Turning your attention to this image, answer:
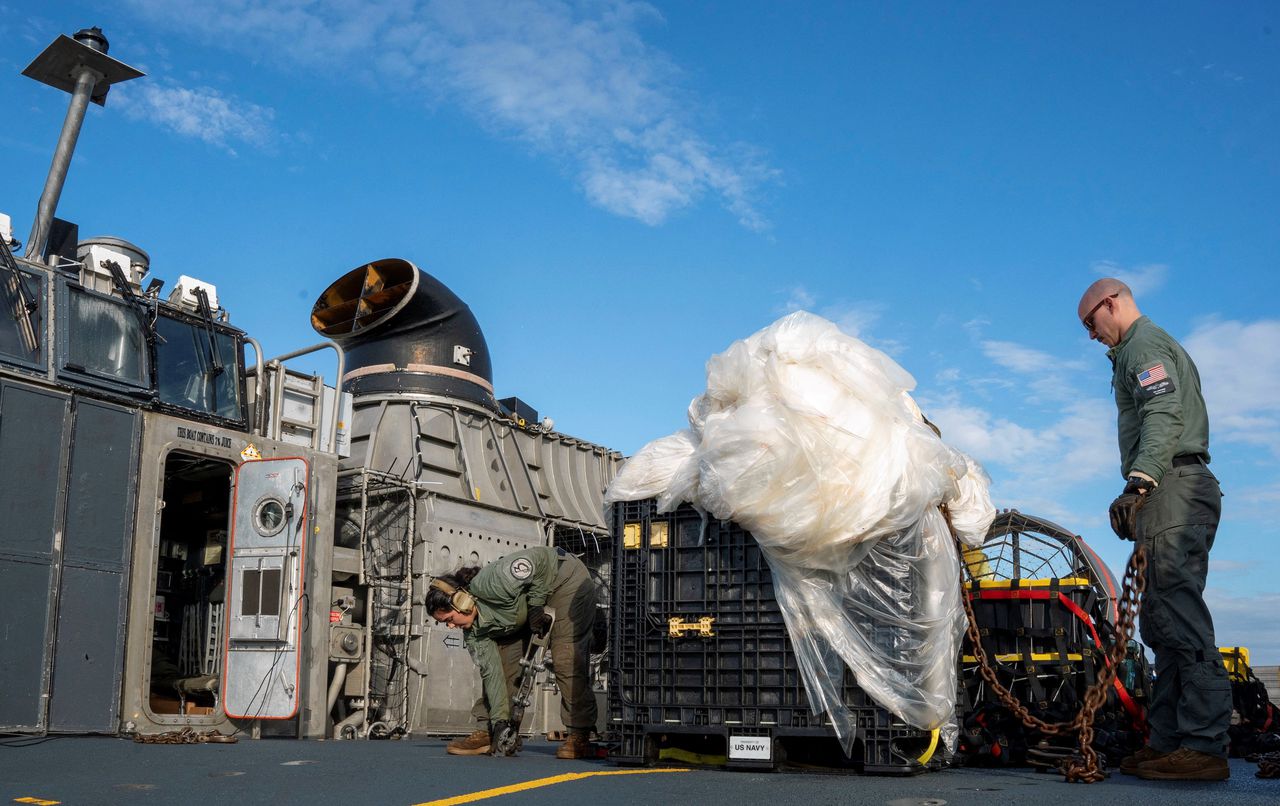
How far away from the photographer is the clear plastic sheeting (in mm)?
5570

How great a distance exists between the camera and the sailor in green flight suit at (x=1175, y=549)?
503 cm

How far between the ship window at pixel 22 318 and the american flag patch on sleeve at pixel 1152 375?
24.0 feet

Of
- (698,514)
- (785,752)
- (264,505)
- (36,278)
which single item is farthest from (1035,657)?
(36,278)

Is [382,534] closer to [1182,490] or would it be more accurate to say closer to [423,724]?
[423,724]

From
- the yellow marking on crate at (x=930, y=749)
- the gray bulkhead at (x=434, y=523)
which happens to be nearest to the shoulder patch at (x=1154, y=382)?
the yellow marking on crate at (x=930, y=749)

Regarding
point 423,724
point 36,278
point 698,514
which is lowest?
point 423,724

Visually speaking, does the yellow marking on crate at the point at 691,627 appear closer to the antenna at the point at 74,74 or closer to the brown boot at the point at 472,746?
the brown boot at the point at 472,746

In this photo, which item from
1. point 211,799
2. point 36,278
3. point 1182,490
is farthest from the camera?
point 36,278

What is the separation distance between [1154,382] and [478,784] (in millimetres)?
3671

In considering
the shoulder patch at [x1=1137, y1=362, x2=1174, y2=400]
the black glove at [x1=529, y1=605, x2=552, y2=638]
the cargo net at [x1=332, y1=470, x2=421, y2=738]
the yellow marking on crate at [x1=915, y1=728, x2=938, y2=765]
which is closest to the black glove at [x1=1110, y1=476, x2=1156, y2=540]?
the shoulder patch at [x1=1137, y1=362, x2=1174, y2=400]

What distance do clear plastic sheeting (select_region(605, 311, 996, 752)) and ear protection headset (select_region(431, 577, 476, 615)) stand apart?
2188 mm

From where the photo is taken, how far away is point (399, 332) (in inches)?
512

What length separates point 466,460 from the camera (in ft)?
41.4

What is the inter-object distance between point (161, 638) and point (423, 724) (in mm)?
2550
